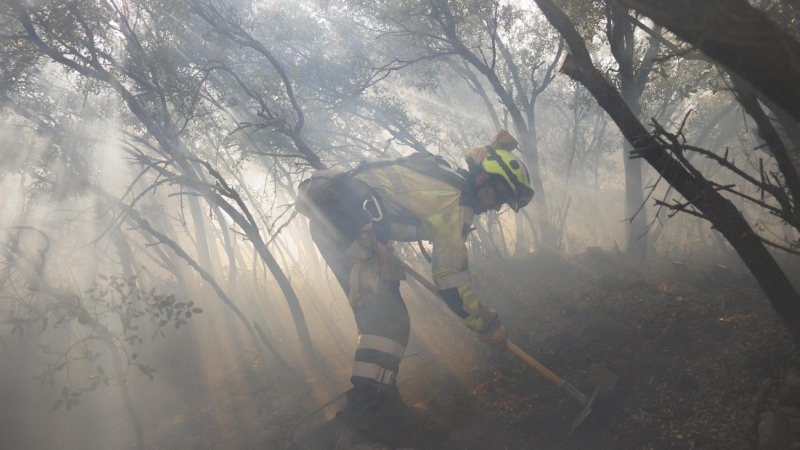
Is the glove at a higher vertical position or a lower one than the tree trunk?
lower

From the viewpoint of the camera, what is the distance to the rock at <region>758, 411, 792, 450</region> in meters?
3.02

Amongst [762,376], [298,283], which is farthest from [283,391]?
[298,283]

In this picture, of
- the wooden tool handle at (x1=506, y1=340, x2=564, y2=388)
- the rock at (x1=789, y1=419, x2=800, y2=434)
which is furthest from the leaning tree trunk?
the wooden tool handle at (x1=506, y1=340, x2=564, y2=388)

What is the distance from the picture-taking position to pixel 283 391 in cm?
730

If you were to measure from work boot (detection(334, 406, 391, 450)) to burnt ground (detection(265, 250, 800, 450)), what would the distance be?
33cm

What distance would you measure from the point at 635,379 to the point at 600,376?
0.33m

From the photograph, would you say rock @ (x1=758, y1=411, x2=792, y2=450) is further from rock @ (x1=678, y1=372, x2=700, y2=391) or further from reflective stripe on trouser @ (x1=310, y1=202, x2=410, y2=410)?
reflective stripe on trouser @ (x1=310, y1=202, x2=410, y2=410)

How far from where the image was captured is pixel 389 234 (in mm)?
4461

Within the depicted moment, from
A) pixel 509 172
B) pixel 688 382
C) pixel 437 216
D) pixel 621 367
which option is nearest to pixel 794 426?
pixel 688 382

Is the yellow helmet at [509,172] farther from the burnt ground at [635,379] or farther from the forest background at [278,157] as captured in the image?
the burnt ground at [635,379]

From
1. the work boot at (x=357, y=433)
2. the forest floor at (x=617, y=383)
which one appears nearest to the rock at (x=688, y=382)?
the forest floor at (x=617, y=383)

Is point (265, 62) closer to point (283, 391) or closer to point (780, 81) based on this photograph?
point (283, 391)

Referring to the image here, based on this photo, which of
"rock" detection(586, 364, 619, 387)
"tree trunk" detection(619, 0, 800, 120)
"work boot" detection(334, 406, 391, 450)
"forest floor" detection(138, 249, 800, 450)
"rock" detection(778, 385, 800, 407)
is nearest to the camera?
"tree trunk" detection(619, 0, 800, 120)

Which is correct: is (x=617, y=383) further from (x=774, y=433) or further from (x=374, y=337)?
(x=374, y=337)
